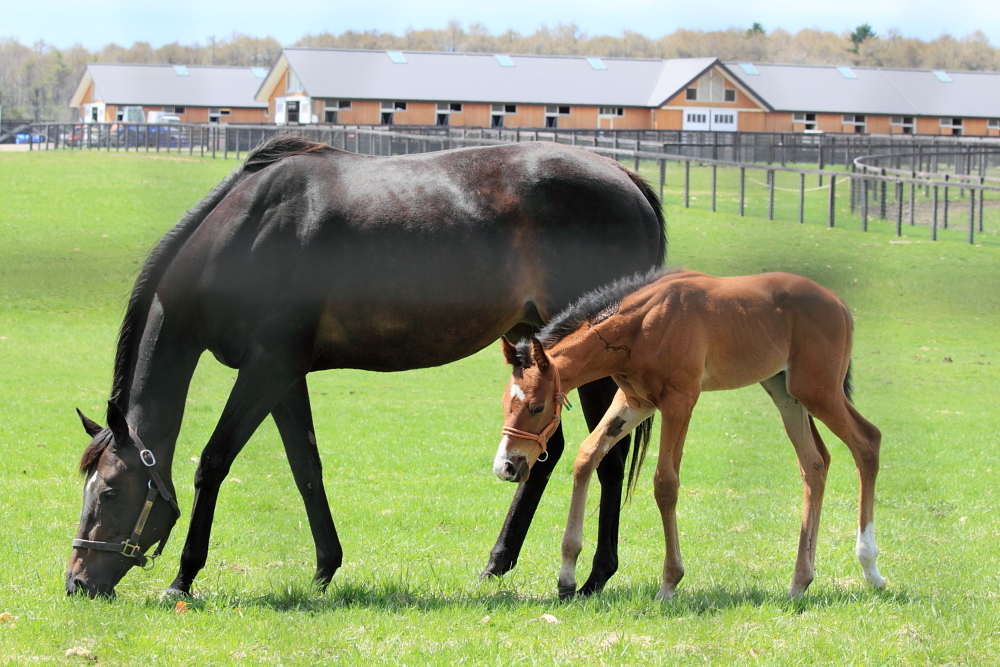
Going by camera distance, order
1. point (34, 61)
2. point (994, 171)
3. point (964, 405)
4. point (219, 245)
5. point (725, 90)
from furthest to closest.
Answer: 1. point (725, 90)
2. point (994, 171)
3. point (964, 405)
4. point (219, 245)
5. point (34, 61)

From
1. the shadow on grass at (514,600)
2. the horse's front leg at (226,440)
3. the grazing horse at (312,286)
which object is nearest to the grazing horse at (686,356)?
the shadow on grass at (514,600)

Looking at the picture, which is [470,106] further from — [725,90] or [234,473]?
[234,473]

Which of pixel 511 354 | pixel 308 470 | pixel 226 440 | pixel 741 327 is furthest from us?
pixel 308 470

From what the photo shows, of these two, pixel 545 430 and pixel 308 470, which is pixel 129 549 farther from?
pixel 545 430

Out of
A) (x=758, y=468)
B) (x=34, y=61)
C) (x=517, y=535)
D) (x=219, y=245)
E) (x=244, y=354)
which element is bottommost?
(x=758, y=468)

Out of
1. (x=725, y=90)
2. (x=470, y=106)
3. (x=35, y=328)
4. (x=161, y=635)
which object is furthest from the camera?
(x=725, y=90)

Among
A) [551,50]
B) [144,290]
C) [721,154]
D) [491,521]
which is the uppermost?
[721,154]

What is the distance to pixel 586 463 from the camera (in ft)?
13.0

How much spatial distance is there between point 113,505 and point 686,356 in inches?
91.2

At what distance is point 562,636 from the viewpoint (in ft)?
10.8

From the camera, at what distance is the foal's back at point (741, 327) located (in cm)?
359

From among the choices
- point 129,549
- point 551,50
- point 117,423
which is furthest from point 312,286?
point 551,50

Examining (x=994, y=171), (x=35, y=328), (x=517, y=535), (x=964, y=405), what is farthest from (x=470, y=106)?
(x=517, y=535)

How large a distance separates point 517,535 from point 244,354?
1.49 m
